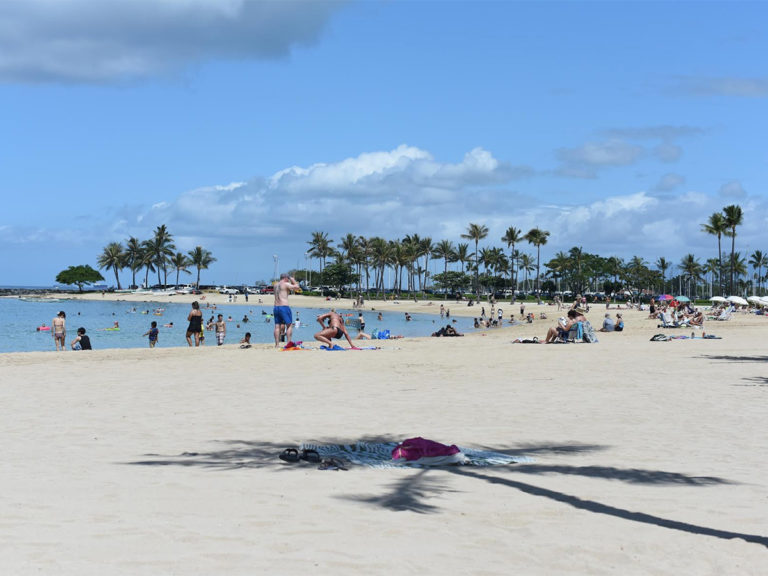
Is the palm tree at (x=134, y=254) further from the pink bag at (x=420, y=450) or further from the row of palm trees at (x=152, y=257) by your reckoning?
the pink bag at (x=420, y=450)

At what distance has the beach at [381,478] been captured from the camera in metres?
4.36

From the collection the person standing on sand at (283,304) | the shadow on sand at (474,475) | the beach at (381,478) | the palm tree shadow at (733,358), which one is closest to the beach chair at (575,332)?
the palm tree shadow at (733,358)

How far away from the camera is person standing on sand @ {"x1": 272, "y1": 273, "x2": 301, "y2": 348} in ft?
63.6

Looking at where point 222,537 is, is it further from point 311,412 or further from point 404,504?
point 311,412

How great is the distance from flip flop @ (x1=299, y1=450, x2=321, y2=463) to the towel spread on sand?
0.11 m

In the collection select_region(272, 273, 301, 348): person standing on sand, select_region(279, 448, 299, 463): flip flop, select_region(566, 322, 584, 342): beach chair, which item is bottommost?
select_region(279, 448, 299, 463): flip flop

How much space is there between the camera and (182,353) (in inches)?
775

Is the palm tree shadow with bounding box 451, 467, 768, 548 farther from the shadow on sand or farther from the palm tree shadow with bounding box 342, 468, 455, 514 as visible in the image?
the palm tree shadow with bounding box 342, 468, 455, 514

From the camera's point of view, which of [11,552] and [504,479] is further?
[504,479]

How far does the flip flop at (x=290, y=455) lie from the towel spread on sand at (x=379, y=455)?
0.26 metres

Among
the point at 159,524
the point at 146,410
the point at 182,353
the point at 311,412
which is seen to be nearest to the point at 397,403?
the point at 311,412

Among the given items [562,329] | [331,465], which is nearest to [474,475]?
[331,465]

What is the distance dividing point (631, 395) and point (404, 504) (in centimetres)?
710

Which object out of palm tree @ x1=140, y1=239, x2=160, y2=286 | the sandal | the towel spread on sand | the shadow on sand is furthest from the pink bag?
palm tree @ x1=140, y1=239, x2=160, y2=286
